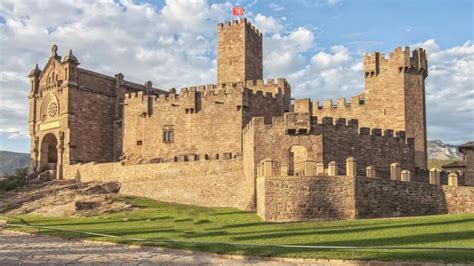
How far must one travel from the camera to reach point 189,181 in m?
39.1

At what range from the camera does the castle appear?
33.4 m

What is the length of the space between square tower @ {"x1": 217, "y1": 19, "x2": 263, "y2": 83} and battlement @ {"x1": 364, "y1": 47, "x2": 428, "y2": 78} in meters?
13.4

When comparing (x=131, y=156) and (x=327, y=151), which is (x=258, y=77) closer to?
(x=131, y=156)

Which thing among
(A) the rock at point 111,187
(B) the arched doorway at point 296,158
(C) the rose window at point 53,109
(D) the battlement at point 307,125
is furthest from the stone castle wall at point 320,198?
(C) the rose window at point 53,109

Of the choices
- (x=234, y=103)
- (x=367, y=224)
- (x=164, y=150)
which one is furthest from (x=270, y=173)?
(x=164, y=150)

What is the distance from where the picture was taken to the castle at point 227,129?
3338 centimetres

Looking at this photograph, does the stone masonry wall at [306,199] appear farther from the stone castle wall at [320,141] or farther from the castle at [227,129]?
the stone castle wall at [320,141]

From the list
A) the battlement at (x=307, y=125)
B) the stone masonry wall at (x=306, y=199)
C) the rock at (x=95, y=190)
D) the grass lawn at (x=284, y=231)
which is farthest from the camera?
the rock at (x=95, y=190)

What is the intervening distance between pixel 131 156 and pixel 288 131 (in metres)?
21.8

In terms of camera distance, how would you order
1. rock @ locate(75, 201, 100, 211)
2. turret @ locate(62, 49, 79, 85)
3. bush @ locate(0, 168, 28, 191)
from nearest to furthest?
rock @ locate(75, 201, 100, 211) < bush @ locate(0, 168, 28, 191) < turret @ locate(62, 49, 79, 85)

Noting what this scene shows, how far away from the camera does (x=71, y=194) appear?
4056 cm

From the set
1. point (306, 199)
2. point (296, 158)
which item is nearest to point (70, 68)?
point (296, 158)

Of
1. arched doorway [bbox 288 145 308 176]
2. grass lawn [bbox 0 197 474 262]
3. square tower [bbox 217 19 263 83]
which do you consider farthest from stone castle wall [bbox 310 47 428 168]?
grass lawn [bbox 0 197 474 262]

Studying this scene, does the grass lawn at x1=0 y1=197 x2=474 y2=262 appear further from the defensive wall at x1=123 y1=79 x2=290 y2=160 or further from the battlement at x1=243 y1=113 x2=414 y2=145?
the defensive wall at x1=123 y1=79 x2=290 y2=160
